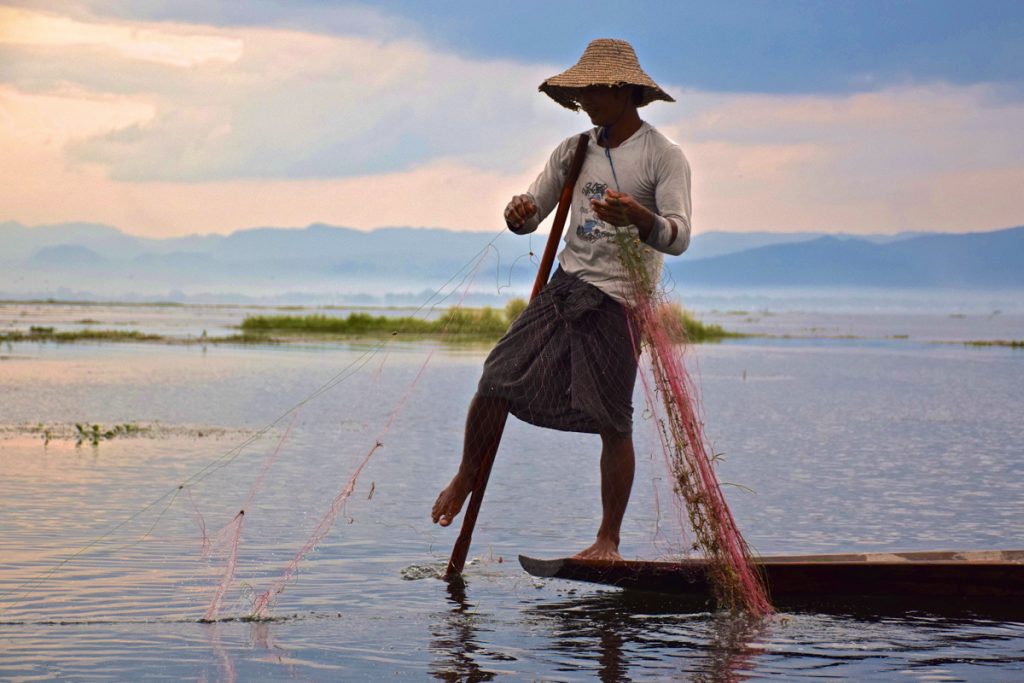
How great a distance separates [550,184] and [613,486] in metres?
1.29

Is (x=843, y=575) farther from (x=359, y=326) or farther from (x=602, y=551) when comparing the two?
(x=359, y=326)

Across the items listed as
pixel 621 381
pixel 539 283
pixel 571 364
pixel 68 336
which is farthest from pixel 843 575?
pixel 68 336

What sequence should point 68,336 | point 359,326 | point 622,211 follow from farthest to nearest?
point 359,326 < point 68,336 < point 622,211

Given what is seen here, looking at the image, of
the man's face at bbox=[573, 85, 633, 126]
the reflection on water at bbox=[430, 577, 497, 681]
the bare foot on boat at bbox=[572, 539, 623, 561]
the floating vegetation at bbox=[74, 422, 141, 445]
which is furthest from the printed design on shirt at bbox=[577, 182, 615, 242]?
the floating vegetation at bbox=[74, 422, 141, 445]

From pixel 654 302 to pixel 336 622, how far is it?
176 centimetres

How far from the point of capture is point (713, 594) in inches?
220

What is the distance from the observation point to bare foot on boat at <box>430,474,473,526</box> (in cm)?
584

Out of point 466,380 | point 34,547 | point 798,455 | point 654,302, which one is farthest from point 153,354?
point 654,302

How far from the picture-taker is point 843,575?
5621 mm

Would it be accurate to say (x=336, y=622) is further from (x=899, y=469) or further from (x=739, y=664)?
(x=899, y=469)

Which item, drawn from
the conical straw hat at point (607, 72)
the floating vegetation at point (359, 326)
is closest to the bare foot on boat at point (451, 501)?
the conical straw hat at point (607, 72)

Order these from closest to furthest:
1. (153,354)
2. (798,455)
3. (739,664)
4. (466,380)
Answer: (739,664) → (798,455) → (466,380) → (153,354)

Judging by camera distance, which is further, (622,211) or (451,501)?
(451,501)

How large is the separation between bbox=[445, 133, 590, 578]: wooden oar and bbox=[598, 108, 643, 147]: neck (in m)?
0.11
